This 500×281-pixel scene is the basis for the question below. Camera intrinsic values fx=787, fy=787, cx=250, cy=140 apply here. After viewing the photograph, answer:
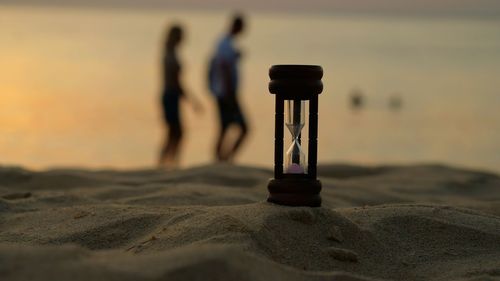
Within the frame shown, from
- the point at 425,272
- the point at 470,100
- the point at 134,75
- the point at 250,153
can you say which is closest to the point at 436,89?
the point at 470,100

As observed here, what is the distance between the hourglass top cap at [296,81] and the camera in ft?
11.4

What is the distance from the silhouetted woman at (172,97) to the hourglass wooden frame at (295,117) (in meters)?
5.30

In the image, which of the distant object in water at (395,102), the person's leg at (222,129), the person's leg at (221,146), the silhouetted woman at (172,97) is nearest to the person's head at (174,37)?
the silhouetted woman at (172,97)

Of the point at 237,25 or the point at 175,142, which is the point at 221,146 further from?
the point at 237,25

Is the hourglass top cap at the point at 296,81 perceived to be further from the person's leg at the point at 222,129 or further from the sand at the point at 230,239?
the person's leg at the point at 222,129

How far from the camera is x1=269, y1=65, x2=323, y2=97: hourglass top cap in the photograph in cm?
347

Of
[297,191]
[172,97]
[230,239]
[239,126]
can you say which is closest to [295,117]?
[297,191]

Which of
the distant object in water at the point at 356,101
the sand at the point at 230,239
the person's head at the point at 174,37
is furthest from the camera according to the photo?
the distant object in water at the point at 356,101

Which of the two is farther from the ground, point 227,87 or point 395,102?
point 227,87

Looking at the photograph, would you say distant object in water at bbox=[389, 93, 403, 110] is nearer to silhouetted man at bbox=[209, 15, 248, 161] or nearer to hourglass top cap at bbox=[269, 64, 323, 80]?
silhouetted man at bbox=[209, 15, 248, 161]

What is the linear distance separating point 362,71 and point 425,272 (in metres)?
26.5

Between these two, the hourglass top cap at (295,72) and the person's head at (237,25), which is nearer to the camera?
the hourglass top cap at (295,72)

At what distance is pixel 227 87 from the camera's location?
8.71 m

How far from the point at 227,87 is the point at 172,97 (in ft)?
2.73
